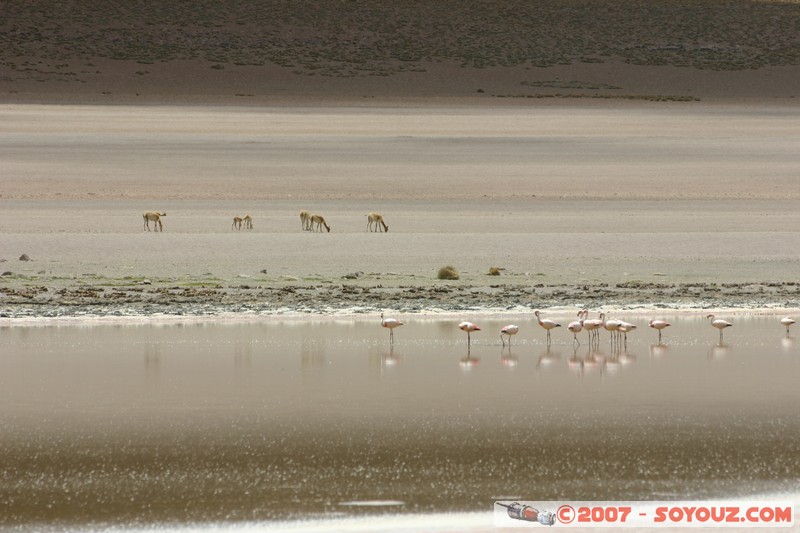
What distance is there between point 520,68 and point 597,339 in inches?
1612

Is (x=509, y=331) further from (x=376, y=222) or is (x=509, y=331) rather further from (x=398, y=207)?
(x=398, y=207)

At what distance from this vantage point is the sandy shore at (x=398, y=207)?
1423cm

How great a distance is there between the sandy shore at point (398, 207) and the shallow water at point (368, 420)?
89.6 inches

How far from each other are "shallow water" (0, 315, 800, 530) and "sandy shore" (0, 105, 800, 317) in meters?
2.28

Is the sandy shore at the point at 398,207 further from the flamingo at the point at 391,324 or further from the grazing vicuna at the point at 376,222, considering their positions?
the flamingo at the point at 391,324

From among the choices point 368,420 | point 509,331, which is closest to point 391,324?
point 509,331

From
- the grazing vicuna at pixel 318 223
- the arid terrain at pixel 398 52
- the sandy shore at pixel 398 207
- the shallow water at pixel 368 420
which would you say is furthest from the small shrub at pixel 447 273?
the arid terrain at pixel 398 52

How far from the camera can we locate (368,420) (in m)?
8.00

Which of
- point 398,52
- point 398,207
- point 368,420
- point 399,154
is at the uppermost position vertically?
point 398,52

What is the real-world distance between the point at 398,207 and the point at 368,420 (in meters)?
15.0

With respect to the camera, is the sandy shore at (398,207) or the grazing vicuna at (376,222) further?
the grazing vicuna at (376,222)

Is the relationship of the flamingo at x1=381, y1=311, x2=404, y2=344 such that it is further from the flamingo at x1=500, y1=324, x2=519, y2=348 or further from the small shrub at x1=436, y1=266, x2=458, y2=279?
the small shrub at x1=436, y1=266, x2=458, y2=279

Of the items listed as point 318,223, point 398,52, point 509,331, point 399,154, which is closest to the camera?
point 509,331

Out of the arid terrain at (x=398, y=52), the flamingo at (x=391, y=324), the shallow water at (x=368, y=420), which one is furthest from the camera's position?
the arid terrain at (x=398, y=52)
